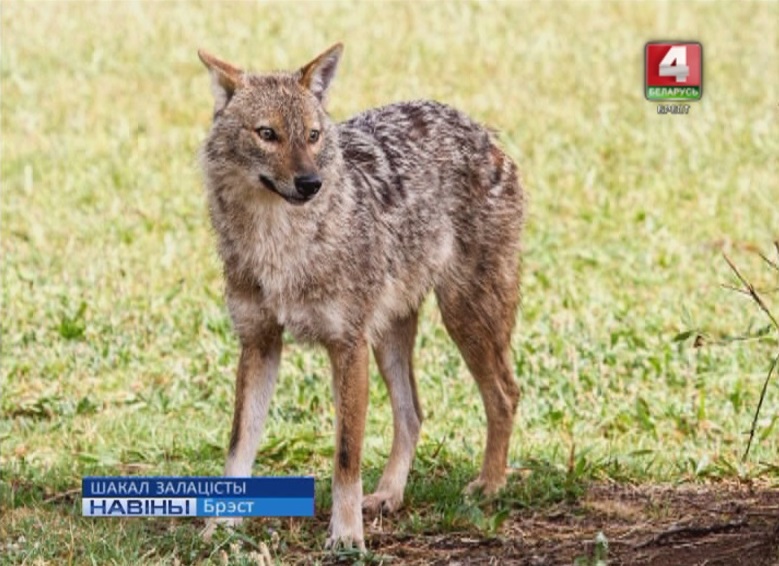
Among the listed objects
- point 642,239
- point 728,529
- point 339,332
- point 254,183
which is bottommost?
point 728,529

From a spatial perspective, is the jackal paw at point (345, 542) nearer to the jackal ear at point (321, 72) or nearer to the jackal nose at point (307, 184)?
the jackal nose at point (307, 184)

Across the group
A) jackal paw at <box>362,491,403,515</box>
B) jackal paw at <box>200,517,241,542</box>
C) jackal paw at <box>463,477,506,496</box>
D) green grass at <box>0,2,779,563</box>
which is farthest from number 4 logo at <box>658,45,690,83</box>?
jackal paw at <box>200,517,241,542</box>

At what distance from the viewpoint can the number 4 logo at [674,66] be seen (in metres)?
13.2

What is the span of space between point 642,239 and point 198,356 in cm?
365

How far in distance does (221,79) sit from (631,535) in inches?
100

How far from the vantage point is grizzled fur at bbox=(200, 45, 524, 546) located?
7.16 meters

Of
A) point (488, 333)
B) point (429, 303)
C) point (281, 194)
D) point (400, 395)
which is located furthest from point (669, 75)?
point (281, 194)

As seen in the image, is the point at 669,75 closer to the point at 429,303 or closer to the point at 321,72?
the point at 429,303

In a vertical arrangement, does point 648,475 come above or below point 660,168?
below

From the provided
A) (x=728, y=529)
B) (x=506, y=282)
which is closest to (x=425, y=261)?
(x=506, y=282)

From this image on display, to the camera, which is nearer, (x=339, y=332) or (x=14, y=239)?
(x=339, y=332)

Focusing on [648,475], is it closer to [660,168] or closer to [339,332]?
[339,332]

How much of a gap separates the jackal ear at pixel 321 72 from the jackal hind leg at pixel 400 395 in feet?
4.35

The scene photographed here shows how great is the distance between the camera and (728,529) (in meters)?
6.76
